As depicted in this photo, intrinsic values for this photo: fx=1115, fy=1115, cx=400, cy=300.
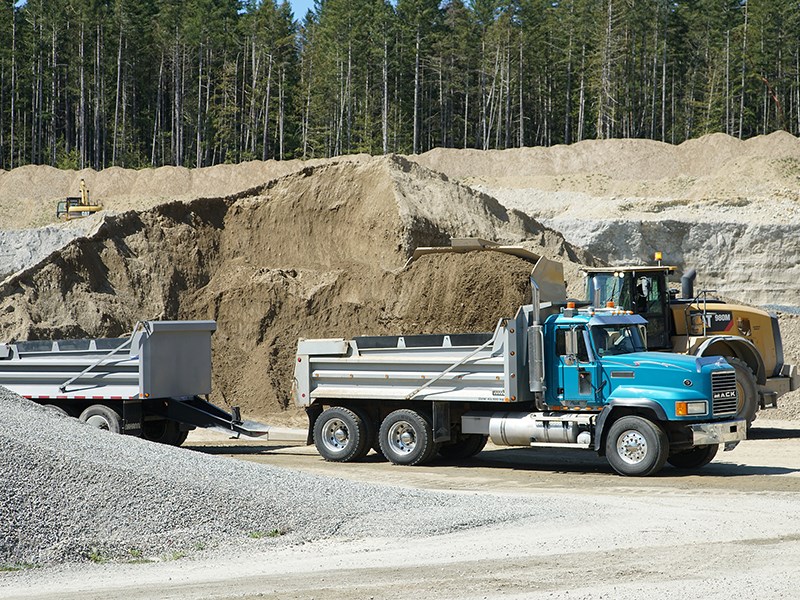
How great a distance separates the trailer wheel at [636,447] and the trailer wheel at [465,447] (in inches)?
122

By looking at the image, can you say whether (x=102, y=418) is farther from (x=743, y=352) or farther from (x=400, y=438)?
(x=743, y=352)

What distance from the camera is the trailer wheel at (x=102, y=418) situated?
19391 millimetres

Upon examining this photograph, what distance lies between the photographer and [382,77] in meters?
77.0

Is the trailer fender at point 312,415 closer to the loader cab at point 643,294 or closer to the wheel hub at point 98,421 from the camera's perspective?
the wheel hub at point 98,421

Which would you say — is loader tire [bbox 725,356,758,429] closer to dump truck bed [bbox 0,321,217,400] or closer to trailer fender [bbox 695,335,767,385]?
trailer fender [bbox 695,335,767,385]

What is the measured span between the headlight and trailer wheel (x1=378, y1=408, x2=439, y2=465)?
13.5 feet

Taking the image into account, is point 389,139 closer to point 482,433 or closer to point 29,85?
point 29,85

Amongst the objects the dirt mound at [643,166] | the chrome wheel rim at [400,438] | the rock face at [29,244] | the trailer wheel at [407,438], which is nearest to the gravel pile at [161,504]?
the trailer wheel at [407,438]

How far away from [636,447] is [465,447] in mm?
3665

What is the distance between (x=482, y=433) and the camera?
17562 mm

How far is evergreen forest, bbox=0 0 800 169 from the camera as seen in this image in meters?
74.2

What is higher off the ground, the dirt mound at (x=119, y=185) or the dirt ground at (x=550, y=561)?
the dirt mound at (x=119, y=185)

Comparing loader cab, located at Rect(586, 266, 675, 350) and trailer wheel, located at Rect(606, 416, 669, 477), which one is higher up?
loader cab, located at Rect(586, 266, 675, 350)

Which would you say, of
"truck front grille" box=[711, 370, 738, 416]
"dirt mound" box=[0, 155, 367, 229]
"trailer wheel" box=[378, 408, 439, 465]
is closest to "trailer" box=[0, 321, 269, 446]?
"trailer wheel" box=[378, 408, 439, 465]
